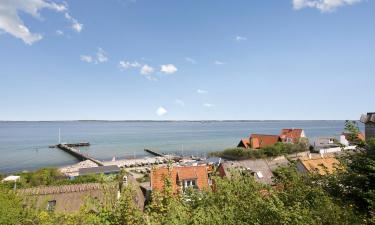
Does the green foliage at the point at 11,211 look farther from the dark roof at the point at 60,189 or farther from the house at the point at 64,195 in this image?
the dark roof at the point at 60,189

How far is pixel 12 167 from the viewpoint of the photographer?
83.1 metres

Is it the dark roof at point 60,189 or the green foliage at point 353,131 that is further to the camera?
the dark roof at point 60,189

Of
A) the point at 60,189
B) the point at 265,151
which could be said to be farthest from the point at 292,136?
the point at 60,189

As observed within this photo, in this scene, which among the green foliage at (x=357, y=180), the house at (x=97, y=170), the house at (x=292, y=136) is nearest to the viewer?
the green foliage at (x=357, y=180)

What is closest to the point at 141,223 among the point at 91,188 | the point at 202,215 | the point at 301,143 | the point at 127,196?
the point at 127,196

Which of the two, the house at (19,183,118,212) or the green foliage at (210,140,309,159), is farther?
the green foliage at (210,140,309,159)

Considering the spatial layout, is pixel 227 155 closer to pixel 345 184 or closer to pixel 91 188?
pixel 91 188

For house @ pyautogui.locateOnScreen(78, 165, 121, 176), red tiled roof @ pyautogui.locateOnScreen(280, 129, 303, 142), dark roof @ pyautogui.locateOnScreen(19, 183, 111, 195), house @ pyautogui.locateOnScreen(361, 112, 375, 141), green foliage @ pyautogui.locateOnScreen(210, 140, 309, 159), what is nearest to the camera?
house @ pyautogui.locateOnScreen(361, 112, 375, 141)

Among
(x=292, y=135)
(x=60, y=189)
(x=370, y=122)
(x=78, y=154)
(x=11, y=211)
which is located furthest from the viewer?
(x=78, y=154)

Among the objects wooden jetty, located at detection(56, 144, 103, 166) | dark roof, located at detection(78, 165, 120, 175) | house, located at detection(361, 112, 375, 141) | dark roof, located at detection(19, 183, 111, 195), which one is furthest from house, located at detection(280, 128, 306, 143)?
house, located at detection(361, 112, 375, 141)

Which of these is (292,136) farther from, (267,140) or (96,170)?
(96,170)

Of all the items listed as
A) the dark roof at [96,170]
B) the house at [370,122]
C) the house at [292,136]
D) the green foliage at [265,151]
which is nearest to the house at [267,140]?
the house at [292,136]

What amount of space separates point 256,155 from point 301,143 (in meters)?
16.3

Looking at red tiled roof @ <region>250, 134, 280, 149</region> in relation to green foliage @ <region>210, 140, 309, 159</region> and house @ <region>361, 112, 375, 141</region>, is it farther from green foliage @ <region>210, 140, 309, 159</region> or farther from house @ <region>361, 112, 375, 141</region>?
house @ <region>361, 112, 375, 141</region>
